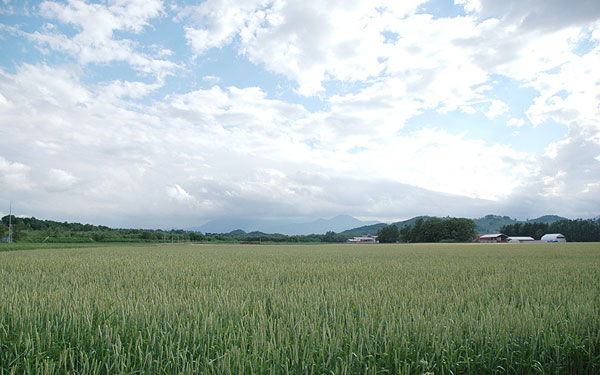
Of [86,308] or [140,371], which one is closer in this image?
[140,371]

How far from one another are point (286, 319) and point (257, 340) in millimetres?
1036

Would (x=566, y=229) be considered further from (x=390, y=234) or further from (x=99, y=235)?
(x=99, y=235)

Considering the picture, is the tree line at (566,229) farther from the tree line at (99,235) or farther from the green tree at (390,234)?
the tree line at (99,235)

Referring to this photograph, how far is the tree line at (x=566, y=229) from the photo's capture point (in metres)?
115

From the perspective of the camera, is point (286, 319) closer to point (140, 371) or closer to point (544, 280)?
point (140, 371)

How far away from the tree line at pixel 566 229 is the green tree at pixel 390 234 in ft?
165

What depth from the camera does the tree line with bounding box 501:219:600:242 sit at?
114938 mm

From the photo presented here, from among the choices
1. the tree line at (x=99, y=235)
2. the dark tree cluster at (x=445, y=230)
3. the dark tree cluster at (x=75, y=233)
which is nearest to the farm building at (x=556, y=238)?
the dark tree cluster at (x=445, y=230)

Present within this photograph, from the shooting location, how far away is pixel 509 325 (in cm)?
402

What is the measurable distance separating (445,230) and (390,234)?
2798 cm

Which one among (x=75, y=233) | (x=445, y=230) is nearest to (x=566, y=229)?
(x=445, y=230)

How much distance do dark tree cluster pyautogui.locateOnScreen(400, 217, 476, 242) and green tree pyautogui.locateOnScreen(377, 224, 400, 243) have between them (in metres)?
13.7

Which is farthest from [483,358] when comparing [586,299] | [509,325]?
[586,299]

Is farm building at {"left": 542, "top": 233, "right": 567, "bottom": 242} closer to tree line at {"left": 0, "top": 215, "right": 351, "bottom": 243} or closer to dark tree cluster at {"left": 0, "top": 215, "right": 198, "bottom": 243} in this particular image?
tree line at {"left": 0, "top": 215, "right": 351, "bottom": 243}
